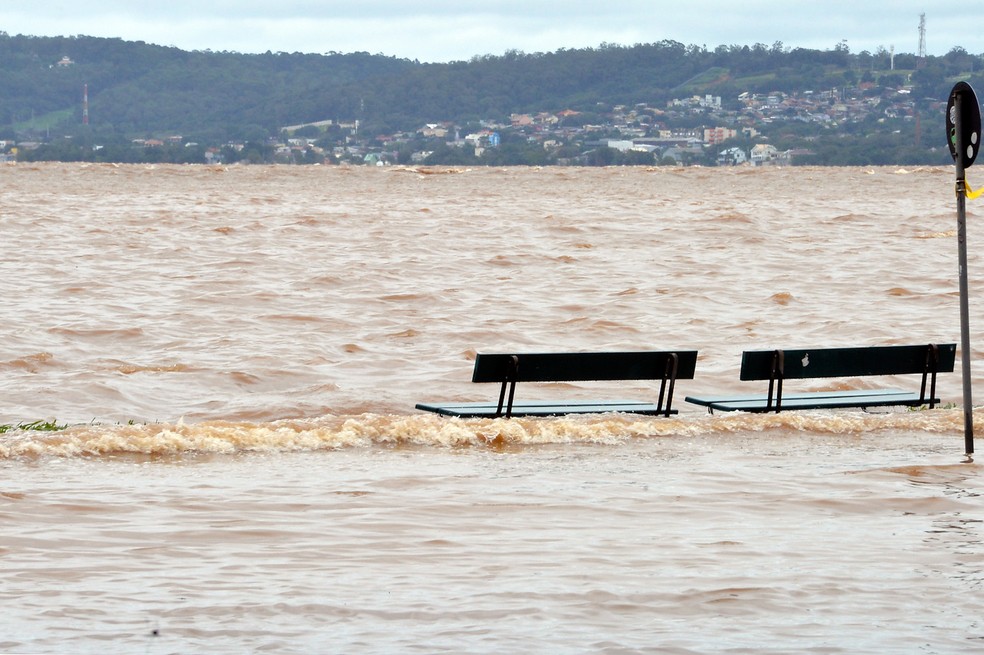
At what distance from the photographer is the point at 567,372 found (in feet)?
36.2

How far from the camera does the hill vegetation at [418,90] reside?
135 m

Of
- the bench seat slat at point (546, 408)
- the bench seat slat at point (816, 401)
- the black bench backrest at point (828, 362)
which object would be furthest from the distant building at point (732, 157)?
the bench seat slat at point (546, 408)

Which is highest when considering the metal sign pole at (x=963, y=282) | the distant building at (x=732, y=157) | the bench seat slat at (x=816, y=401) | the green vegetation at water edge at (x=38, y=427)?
the metal sign pole at (x=963, y=282)

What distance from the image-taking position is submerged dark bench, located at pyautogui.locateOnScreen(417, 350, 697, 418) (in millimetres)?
10906

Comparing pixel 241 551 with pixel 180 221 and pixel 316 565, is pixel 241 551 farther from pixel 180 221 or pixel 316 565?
pixel 180 221

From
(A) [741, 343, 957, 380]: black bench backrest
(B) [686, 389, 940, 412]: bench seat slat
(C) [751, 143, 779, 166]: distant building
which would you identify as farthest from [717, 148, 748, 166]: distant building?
(A) [741, 343, 957, 380]: black bench backrest

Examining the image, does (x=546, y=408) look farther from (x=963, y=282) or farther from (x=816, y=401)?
(x=963, y=282)

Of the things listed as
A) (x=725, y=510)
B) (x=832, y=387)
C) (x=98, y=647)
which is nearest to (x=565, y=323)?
(x=832, y=387)

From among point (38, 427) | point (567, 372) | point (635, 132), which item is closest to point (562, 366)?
point (567, 372)

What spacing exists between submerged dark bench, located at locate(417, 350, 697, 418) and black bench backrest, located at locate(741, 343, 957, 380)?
46 centimetres

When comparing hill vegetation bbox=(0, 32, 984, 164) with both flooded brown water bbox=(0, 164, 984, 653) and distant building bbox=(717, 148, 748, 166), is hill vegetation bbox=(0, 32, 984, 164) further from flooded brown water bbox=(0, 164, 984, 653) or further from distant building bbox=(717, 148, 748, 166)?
flooded brown water bbox=(0, 164, 984, 653)

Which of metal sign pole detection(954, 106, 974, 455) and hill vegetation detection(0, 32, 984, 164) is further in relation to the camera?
hill vegetation detection(0, 32, 984, 164)

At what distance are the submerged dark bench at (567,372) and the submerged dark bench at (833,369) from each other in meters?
0.47

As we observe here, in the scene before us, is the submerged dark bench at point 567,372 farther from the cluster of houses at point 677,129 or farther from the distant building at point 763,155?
the distant building at point 763,155
